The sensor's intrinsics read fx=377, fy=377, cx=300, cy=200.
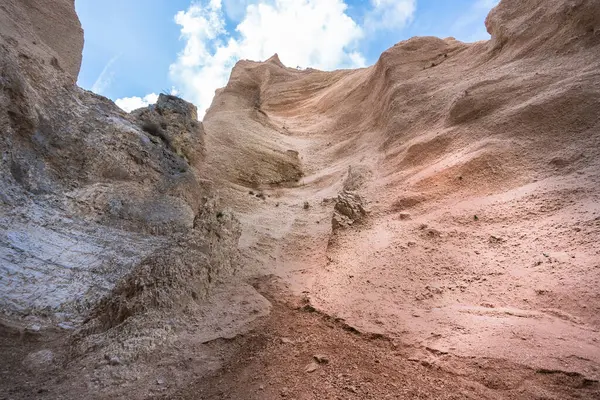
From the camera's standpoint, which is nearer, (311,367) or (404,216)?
(311,367)

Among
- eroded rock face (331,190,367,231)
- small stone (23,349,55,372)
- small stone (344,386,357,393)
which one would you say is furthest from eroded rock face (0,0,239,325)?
small stone (344,386,357,393)

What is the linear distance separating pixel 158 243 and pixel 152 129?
367 centimetres

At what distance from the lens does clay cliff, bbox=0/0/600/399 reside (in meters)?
3.51

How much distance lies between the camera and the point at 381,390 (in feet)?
10.7

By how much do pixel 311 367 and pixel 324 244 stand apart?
3.49 meters

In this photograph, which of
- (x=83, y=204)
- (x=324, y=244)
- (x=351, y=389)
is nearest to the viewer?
(x=351, y=389)

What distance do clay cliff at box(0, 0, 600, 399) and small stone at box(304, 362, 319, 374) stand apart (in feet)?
0.05

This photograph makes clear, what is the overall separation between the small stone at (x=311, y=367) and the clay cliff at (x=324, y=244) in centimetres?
2

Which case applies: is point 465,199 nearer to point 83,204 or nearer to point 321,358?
point 321,358

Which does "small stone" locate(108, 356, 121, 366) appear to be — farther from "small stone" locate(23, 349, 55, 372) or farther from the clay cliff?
"small stone" locate(23, 349, 55, 372)

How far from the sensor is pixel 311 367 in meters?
3.69

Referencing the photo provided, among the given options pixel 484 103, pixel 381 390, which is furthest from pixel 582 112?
pixel 381 390

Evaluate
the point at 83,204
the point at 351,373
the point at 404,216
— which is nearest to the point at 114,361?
the point at 351,373

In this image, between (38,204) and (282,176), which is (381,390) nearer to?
(38,204)
